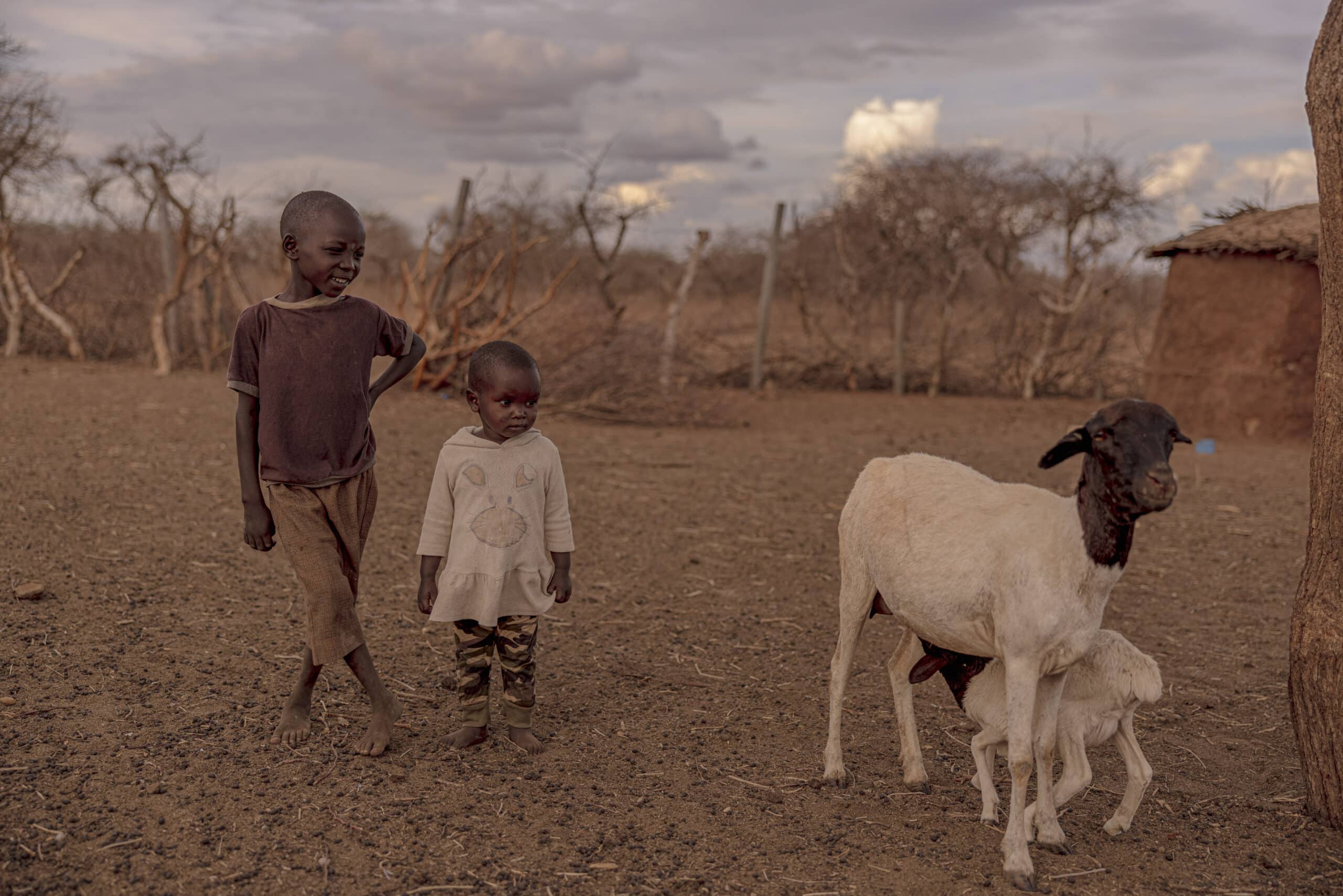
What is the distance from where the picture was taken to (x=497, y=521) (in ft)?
12.1

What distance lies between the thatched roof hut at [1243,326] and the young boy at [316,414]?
11783mm

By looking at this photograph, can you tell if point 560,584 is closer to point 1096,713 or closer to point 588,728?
point 588,728

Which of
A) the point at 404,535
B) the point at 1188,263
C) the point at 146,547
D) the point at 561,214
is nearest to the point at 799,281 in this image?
the point at 561,214

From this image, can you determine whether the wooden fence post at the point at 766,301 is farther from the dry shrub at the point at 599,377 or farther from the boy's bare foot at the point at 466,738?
the boy's bare foot at the point at 466,738

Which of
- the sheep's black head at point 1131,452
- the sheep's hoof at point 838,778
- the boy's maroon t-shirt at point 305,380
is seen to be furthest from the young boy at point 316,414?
the sheep's black head at point 1131,452

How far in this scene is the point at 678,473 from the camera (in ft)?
31.7

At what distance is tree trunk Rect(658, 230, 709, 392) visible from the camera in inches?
524

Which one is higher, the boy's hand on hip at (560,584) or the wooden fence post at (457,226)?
the wooden fence post at (457,226)

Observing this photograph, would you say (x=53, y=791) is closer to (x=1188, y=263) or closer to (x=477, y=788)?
(x=477, y=788)

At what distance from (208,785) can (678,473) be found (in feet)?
21.3

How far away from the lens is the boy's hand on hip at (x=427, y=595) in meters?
3.66

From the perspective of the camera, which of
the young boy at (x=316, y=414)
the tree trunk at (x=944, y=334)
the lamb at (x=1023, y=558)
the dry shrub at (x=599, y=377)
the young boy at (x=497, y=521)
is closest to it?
the lamb at (x=1023, y=558)

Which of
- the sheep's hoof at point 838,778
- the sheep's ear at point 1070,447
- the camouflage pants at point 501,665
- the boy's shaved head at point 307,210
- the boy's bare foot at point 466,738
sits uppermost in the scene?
the boy's shaved head at point 307,210

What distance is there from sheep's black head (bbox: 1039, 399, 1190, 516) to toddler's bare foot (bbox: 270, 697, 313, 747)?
9.02 ft
